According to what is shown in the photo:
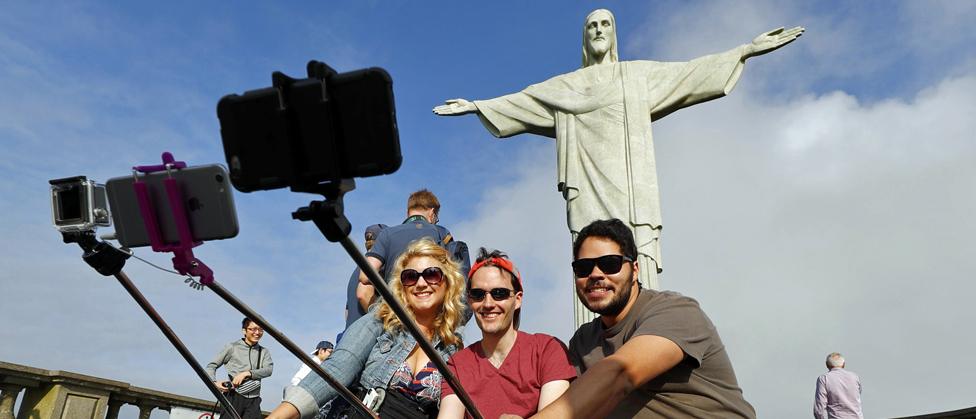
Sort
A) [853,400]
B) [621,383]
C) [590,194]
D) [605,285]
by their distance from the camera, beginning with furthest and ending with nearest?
[853,400] → [590,194] → [605,285] → [621,383]

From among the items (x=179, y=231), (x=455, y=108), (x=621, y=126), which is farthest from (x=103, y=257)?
(x=455, y=108)

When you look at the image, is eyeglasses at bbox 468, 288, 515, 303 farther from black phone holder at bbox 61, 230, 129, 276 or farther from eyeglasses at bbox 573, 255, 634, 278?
black phone holder at bbox 61, 230, 129, 276

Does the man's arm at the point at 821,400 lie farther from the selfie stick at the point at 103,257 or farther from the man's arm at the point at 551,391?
the selfie stick at the point at 103,257

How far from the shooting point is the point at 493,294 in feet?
8.84

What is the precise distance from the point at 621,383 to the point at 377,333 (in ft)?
3.99

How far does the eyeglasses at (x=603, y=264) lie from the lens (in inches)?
95.0

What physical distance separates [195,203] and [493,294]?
52.4 inches

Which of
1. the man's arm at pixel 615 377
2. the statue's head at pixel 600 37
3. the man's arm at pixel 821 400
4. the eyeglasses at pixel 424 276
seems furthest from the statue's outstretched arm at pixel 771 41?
the man's arm at pixel 615 377

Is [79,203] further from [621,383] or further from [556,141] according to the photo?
[556,141]

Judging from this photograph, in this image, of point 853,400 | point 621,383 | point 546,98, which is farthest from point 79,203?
point 853,400

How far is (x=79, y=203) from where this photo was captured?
1651mm

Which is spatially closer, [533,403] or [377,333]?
[533,403]

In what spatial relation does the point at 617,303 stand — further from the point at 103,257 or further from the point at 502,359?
the point at 103,257

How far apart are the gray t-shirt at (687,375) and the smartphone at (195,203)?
1.18 metres
